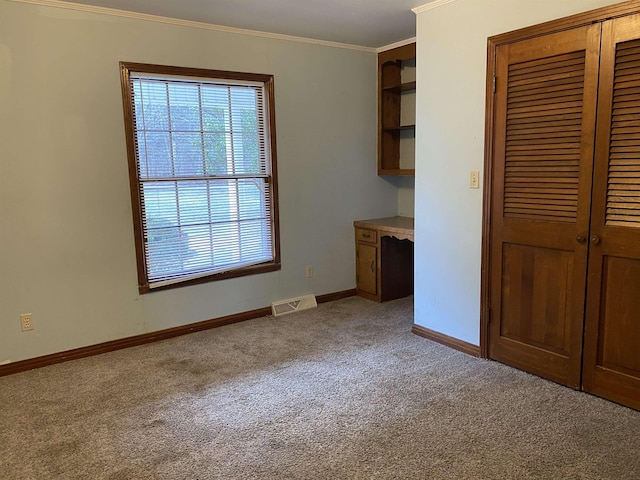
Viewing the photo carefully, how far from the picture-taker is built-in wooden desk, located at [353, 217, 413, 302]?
4422 millimetres

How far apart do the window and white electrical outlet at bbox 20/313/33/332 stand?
736mm

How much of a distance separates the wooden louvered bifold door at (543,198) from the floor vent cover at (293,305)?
5.89 feet

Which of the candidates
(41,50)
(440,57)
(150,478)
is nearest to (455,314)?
(440,57)

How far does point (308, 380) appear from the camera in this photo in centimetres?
292

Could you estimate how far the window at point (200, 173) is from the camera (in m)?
3.47

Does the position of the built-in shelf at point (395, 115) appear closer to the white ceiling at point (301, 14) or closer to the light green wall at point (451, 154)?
the white ceiling at point (301, 14)

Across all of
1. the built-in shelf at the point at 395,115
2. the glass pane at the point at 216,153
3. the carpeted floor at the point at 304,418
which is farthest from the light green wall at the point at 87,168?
the built-in shelf at the point at 395,115

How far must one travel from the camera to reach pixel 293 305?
170 inches

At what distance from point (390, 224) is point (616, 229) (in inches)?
82.6

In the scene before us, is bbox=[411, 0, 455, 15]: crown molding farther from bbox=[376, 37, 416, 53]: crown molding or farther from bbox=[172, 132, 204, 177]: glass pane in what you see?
bbox=[172, 132, 204, 177]: glass pane

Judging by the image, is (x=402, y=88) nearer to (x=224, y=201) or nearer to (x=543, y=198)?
(x=224, y=201)

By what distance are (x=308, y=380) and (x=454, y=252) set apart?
1.34 meters

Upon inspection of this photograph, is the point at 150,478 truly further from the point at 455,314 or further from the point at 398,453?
the point at 455,314

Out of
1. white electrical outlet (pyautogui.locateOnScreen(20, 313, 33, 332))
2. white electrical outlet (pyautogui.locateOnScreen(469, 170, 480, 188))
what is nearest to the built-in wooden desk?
white electrical outlet (pyautogui.locateOnScreen(469, 170, 480, 188))
